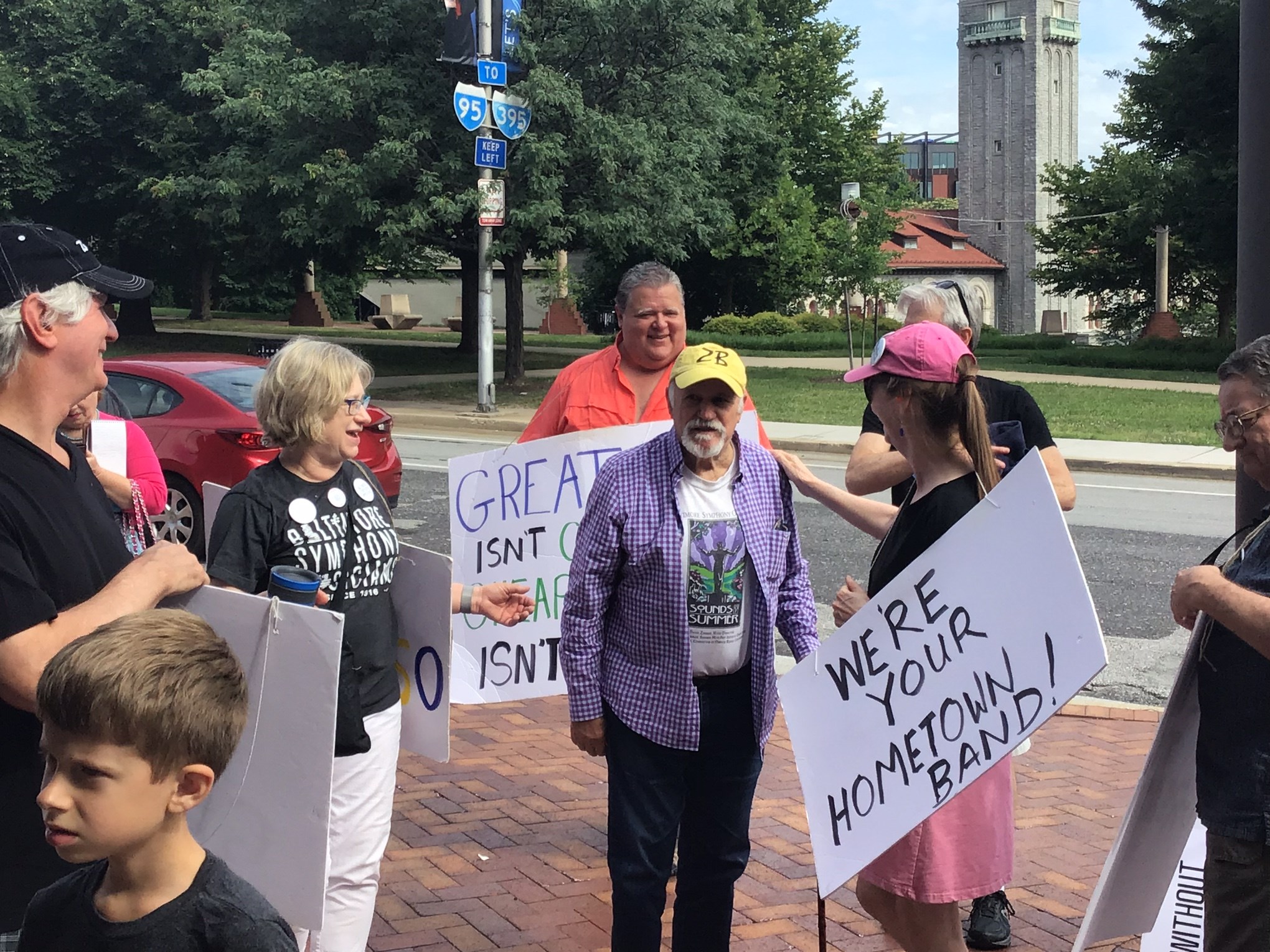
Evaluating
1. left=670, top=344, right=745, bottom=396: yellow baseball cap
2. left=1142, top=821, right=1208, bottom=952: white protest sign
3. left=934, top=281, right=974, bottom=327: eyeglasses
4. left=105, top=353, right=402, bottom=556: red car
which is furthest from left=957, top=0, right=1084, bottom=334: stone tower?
left=670, top=344, right=745, bottom=396: yellow baseball cap

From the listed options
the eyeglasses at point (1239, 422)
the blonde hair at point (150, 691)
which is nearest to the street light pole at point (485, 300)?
the eyeglasses at point (1239, 422)

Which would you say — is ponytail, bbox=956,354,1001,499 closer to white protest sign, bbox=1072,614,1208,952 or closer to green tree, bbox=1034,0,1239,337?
white protest sign, bbox=1072,614,1208,952

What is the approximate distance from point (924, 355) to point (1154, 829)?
1.13 meters

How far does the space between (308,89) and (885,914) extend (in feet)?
69.6

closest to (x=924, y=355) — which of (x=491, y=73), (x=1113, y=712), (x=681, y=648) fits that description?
(x=681, y=648)

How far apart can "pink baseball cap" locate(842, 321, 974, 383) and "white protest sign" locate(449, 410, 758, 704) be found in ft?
6.14

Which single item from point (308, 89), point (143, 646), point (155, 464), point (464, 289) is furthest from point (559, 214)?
point (143, 646)

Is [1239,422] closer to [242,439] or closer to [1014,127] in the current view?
[242,439]

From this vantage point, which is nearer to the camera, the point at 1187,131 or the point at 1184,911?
the point at 1184,911

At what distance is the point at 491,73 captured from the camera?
1866cm

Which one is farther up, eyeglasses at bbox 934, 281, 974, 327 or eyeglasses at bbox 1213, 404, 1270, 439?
eyeglasses at bbox 934, 281, 974, 327

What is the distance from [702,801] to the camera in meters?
3.47

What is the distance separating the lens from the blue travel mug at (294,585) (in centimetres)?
300

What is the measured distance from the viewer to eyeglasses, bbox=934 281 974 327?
13.7 ft
